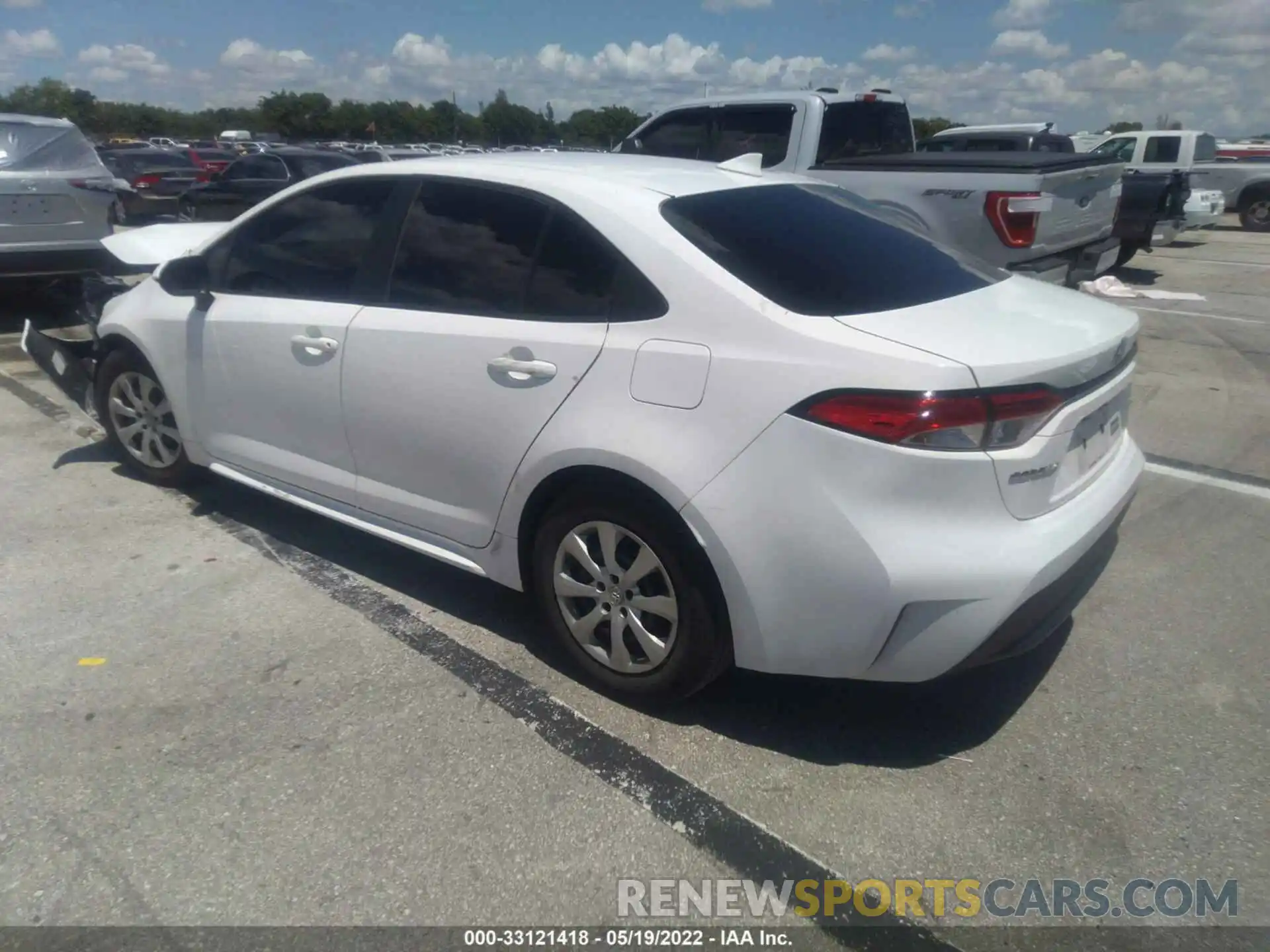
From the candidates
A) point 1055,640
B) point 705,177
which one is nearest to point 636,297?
point 705,177

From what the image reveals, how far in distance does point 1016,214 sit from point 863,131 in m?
2.84

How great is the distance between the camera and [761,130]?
8.73 metres

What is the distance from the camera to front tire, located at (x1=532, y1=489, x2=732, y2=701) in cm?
292

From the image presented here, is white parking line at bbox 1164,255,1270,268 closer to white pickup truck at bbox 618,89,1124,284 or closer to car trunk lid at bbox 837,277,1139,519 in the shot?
white pickup truck at bbox 618,89,1124,284

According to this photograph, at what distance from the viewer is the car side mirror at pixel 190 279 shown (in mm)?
4348

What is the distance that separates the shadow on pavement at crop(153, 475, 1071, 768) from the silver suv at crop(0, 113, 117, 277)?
20.1 feet

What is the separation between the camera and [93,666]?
11.4ft

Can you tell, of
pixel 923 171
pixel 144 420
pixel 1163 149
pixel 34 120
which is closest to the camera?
pixel 144 420

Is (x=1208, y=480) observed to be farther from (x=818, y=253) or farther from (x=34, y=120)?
(x=34, y=120)

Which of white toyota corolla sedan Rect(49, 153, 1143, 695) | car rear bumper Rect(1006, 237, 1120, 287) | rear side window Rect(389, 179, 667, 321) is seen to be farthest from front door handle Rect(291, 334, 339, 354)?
car rear bumper Rect(1006, 237, 1120, 287)

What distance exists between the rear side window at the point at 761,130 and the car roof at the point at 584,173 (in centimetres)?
486

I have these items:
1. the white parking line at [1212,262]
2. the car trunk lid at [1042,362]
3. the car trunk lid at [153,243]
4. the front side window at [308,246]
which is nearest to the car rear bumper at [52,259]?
the car trunk lid at [153,243]

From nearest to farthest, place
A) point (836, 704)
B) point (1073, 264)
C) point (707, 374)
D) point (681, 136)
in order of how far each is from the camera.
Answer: point (707, 374) → point (836, 704) → point (1073, 264) → point (681, 136)

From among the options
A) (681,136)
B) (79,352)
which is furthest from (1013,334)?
(681,136)
